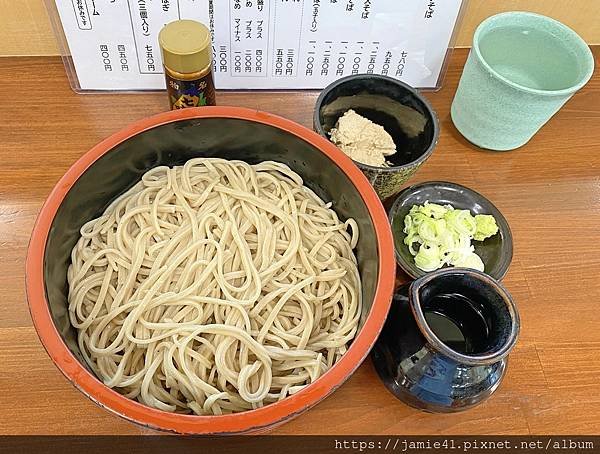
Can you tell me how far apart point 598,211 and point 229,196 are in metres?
0.66

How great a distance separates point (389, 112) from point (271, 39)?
0.24 meters

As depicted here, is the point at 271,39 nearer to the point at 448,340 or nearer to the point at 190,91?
the point at 190,91

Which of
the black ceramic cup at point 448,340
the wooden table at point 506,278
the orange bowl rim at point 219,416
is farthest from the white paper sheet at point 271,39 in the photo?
the black ceramic cup at point 448,340

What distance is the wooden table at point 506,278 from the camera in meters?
0.85

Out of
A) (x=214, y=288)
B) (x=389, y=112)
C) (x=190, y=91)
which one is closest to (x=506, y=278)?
(x=389, y=112)

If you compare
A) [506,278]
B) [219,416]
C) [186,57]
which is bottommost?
[506,278]

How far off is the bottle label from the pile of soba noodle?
0.10 metres

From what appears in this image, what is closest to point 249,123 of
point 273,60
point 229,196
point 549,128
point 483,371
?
point 229,196

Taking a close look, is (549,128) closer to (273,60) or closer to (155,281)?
(273,60)

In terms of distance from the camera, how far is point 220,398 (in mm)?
758

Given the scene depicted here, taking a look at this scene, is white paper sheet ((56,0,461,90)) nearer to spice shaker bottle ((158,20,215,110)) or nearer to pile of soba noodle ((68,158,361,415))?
spice shaker bottle ((158,20,215,110))

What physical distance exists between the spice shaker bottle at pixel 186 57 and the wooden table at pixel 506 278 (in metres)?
0.19

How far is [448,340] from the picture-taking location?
0.83 meters

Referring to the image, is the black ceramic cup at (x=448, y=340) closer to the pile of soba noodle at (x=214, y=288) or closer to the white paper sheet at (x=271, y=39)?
the pile of soba noodle at (x=214, y=288)
